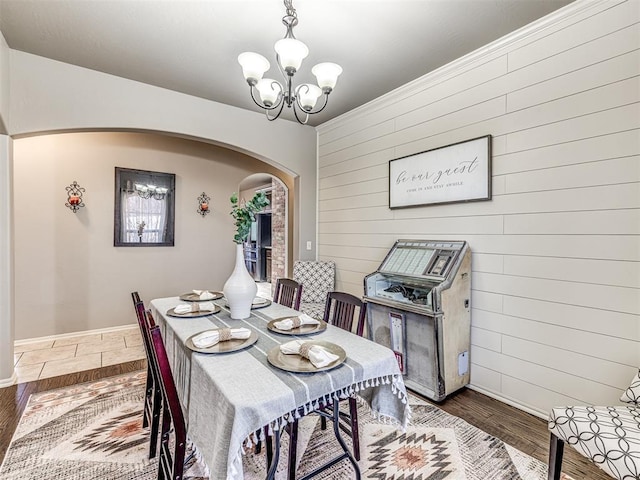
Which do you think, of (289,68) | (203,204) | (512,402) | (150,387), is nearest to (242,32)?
(289,68)

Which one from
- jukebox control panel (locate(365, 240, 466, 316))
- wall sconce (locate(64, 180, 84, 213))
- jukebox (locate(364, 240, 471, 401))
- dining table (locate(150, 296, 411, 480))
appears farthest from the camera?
wall sconce (locate(64, 180, 84, 213))

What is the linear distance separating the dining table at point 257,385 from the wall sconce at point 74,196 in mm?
3101

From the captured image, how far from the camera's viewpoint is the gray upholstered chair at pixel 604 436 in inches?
49.5

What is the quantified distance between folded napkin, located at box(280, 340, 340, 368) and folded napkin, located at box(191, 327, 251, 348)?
10.2 inches

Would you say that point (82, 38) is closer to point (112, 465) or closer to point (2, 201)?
point (2, 201)

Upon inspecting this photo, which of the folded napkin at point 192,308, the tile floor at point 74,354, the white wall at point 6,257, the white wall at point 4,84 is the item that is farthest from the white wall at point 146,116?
the tile floor at point 74,354

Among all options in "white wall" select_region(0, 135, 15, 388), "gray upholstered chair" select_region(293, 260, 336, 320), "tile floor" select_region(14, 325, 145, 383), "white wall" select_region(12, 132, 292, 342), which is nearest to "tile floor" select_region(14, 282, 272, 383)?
"tile floor" select_region(14, 325, 145, 383)

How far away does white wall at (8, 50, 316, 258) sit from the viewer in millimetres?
2699

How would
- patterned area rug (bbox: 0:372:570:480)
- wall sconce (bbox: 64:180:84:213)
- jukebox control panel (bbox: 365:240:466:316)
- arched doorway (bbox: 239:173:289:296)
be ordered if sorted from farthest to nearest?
1. arched doorway (bbox: 239:173:289:296)
2. wall sconce (bbox: 64:180:84:213)
3. jukebox control panel (bbox: 365:240:466:316)
4. patterned area rug (bbox: 0:372:570:480)

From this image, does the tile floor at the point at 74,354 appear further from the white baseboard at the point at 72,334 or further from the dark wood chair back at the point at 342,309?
the dark wood chair back at the point at 342,309

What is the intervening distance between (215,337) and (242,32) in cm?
218

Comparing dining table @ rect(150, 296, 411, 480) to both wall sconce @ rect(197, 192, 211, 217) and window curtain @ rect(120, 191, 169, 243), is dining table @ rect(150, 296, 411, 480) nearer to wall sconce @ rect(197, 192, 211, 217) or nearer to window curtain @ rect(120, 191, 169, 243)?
window curtain @ rect(120, 191, 169, 243)

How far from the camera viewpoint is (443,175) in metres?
2.83

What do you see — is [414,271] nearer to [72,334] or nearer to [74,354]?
[74,354]
